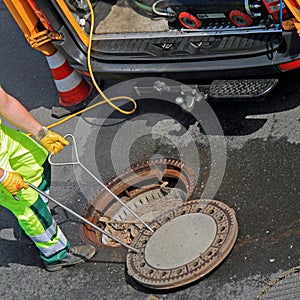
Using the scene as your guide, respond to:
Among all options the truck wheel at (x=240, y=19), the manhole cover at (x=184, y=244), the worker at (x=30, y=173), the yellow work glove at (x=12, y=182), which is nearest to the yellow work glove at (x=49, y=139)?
the worker at (x=30, y=173)

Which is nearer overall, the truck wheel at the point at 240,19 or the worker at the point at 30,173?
the worker at the point at 30,173

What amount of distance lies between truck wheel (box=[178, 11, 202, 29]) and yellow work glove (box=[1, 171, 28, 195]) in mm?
1869

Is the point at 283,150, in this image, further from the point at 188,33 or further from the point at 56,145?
the point at 56,145

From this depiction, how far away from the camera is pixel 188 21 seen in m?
5.25

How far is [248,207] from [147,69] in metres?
1.31

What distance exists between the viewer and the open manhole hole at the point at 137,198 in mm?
4992

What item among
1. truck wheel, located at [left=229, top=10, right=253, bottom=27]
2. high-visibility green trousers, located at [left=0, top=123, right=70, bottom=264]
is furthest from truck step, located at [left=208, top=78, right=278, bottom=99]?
high-visibility green trousers, located at [left=0, top=123, right=70, bottom=264]

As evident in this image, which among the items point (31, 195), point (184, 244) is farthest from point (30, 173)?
point (184, 244)

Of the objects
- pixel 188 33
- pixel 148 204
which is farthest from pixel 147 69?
pixel 148 204

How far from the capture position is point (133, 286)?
14.7 feet

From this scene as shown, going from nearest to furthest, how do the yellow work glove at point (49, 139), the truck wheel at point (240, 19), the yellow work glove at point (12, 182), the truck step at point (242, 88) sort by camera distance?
the yellow work glove at point (12, 182) < the yellow work glove at point (49, 139) < the truck step at point (242, 88) < the truck wheel at point (240, 19)

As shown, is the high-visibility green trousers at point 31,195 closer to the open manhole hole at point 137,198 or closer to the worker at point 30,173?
the worker at point 30,173

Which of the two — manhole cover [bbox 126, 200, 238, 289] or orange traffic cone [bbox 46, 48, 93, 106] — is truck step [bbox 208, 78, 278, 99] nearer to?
manhole cover [bbox 126, 200, 238, 289]

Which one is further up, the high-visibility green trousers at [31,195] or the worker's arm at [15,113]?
the worker's arm at [15,113]
